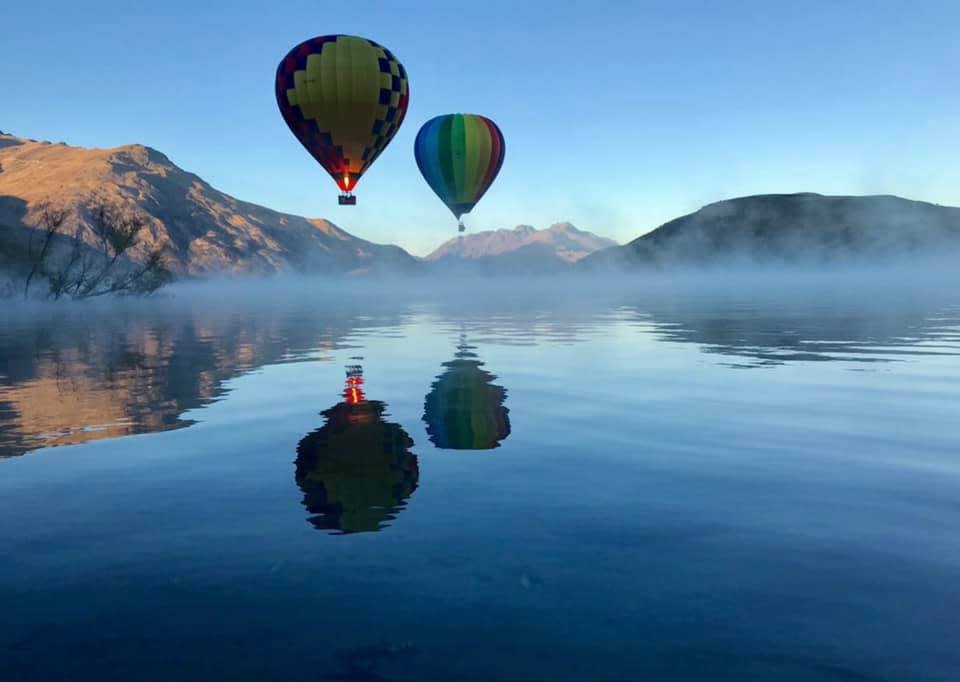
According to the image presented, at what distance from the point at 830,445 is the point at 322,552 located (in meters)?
8.90

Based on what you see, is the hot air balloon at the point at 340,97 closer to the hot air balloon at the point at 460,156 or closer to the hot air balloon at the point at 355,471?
the hot air balloon at the point at 460,156

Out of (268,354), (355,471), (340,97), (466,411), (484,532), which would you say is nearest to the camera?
(484,532)

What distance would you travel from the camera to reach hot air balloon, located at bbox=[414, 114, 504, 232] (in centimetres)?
6475

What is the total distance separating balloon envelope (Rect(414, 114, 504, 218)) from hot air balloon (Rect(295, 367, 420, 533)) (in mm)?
52196

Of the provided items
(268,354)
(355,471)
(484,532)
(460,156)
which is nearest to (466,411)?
(355,471)

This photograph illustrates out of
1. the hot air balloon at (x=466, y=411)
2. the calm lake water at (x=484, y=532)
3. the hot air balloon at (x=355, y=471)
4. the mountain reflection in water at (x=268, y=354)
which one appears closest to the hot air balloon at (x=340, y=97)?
the mountain reflection in water at (x=268, y=354)

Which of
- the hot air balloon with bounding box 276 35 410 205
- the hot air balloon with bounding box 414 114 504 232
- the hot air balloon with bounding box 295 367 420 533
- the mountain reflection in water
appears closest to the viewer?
the hot air balloon with bounding box 295 367 420 533

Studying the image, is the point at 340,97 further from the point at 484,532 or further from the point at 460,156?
the point at 484,532

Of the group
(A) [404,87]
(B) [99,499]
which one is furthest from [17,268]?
(B) [99,499]

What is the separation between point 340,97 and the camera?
4969 centimetres

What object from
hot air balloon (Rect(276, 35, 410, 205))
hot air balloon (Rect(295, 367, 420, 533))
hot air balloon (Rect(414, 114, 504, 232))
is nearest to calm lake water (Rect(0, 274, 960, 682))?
hot air balloon (Rect(295, 367, 420, 533))

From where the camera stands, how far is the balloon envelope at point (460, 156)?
64750 millimetres

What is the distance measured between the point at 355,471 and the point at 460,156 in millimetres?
56964

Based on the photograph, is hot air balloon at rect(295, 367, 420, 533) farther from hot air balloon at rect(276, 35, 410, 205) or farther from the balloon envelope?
the balloon envelope
